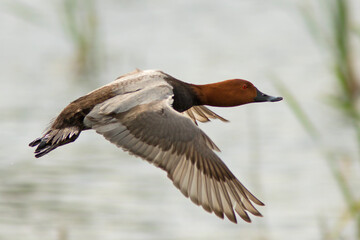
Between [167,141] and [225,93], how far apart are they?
728mm

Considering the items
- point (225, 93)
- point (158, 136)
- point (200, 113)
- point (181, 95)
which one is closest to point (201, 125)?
point (200, 113)

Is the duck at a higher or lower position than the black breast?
lower

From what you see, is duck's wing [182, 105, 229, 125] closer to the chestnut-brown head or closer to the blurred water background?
the chestnut-brown head

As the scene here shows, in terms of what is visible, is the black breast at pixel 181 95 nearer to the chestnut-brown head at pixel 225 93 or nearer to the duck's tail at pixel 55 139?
the chestnut-brown head at pixel 225 93

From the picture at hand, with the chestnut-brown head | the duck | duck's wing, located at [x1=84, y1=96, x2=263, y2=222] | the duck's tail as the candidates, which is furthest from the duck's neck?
the duck's tail

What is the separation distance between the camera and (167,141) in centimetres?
578

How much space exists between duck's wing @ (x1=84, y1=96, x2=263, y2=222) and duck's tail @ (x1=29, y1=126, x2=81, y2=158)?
113 millimetres

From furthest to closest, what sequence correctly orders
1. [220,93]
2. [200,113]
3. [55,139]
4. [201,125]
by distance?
[201,125], [200,113], [220,93], [55,139]

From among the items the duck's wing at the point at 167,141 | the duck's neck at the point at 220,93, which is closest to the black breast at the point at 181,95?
the duck's neck at the point at 220,93

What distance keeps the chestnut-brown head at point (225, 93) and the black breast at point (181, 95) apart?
0.20ft

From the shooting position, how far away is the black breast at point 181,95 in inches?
239

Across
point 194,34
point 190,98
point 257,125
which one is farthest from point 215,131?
point 190,98

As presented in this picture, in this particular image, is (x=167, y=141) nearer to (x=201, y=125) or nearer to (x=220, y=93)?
(x=220, y=93)

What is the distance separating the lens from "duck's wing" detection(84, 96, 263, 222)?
5711 millimetres
